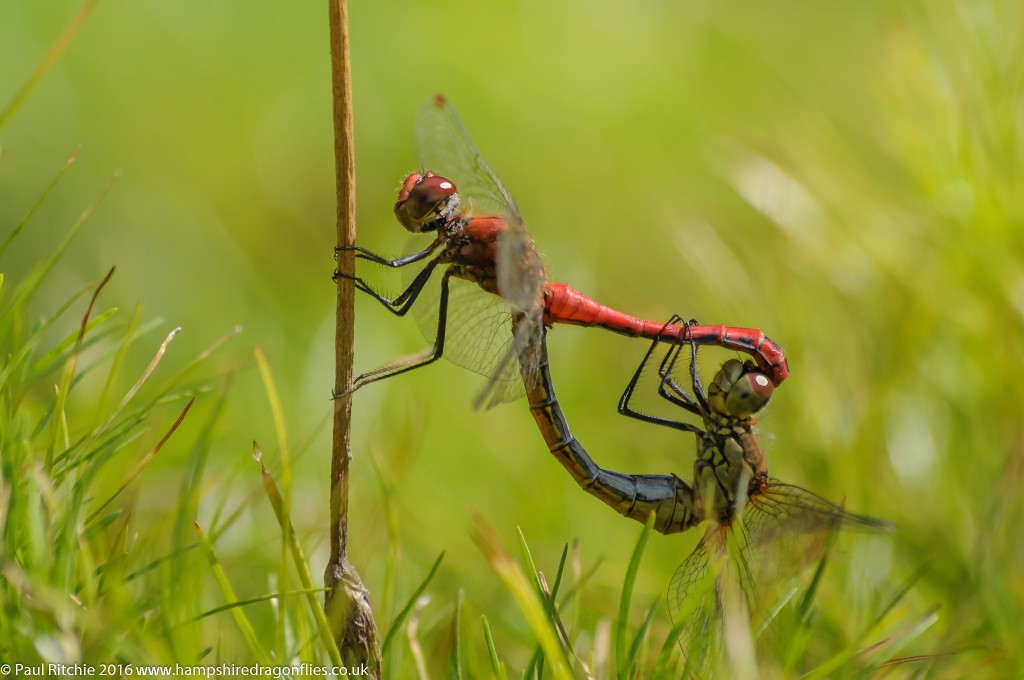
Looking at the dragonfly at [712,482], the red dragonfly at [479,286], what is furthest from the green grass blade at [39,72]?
the dragonfly at [712,482]

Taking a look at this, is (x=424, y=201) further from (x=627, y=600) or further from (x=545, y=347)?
(x=627, y=600)

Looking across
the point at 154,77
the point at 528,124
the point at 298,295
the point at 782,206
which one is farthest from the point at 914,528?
the point at 154,77

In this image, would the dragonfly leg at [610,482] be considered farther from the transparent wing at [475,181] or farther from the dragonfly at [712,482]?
the transparent wing at [475,181]

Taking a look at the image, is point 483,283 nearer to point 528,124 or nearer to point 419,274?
A: point 419,274

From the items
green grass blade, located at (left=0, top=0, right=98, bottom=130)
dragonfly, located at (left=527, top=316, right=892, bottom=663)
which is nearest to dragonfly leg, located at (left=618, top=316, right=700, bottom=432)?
dragonfly, located at (left=527, top=316, right=892, bottom=663)

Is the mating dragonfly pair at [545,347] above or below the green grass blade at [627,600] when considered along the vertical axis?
above

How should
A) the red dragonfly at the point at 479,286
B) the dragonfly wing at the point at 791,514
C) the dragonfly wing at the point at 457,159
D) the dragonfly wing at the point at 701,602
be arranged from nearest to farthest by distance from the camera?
the dragonfly wing at the point at 701,602, the dragonfly wing at the point at 791,514, the red dragonfly at the point at 479,286, the dragonfly wing at the point at 457,159

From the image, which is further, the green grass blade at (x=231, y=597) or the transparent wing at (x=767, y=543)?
the transparent wing at (x=767, y=543)

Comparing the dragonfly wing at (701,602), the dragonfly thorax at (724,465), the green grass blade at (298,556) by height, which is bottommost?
the green grass blade at (298,556)

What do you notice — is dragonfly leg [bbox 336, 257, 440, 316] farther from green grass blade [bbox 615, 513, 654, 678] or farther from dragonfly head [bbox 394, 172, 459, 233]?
green grass blade [bbox 615, 513, 654, 678]
